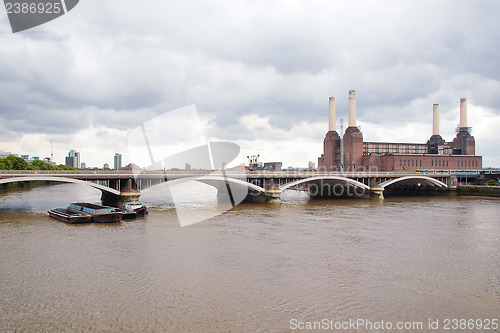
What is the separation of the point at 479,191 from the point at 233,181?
54.9 meters

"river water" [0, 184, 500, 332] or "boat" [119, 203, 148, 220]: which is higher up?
"boat" [119, 203, 148, 220]

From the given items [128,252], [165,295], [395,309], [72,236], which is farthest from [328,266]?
[72,236]

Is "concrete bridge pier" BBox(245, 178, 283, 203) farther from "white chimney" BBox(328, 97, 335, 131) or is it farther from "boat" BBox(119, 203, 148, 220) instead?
"white chimney" BBox(328, 97, 335, 131)

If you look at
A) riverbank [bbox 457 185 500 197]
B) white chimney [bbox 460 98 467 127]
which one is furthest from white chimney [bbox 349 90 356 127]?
white chimney [bbox 460 98 467 127]

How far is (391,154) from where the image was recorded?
90.7 meters

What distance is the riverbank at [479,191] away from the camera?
69.2 meters

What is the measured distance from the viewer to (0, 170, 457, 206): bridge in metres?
44.5

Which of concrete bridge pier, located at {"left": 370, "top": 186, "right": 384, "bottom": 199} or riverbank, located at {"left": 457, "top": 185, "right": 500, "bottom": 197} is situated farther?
riverbank, located at {"left": 457, "top": 185, "right": 500, "bottom": 197}

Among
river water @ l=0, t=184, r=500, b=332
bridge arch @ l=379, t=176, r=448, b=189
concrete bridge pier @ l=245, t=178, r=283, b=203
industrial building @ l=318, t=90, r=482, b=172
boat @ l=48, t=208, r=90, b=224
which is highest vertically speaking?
industrial building @ l=318, t=90, r=482, b=172

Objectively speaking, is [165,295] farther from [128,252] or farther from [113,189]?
[113,189]

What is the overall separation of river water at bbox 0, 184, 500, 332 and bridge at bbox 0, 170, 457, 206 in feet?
40.4

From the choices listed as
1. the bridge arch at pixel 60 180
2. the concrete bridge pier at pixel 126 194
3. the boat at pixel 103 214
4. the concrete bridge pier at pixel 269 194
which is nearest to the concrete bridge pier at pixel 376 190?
the concrete bridge pier at pixel 269 194

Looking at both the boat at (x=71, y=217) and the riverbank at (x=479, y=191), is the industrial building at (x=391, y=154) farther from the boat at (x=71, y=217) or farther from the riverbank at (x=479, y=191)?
the boat at (x=71, y=217)

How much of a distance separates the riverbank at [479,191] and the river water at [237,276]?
144ft
